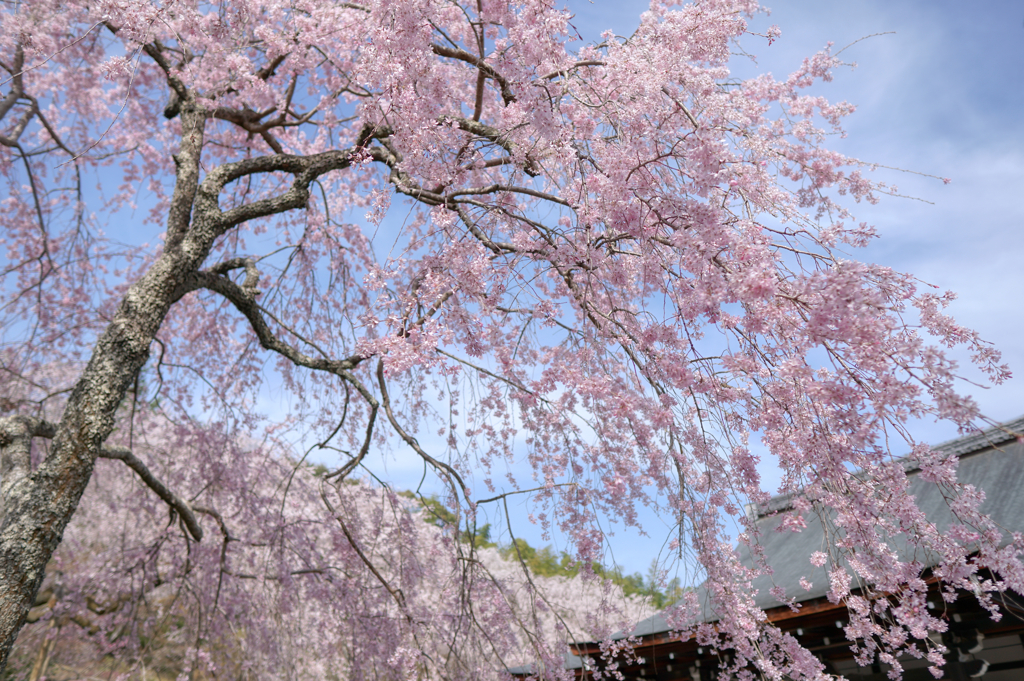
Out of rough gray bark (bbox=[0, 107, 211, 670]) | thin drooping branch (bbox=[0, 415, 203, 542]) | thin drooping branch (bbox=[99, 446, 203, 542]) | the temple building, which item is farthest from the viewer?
thin drooping branch (bbox=[99, 446, 203, 542])

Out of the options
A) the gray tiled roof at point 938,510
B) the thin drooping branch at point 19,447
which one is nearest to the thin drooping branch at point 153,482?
the thin drooping branch at point 19,447

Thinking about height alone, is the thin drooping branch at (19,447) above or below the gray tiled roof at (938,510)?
above

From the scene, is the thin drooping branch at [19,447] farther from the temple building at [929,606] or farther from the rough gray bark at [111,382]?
the temple building at [929,606]

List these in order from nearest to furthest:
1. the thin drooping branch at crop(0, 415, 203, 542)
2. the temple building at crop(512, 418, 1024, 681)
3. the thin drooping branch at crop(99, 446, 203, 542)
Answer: the thin drooping branch at crop(0, 415, 203, 542) → the temple building at crop(512, 418, 1024, 681) → the thin drooping branch at crop(99, 446, 203, 542)

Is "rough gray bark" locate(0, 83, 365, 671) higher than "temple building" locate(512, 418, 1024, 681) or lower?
higher

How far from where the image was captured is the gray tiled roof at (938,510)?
5051 millimetres

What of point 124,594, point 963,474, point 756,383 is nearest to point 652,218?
point 756,383

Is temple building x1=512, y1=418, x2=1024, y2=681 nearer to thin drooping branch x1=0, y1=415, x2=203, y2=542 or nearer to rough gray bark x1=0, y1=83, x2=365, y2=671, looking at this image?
rough gray bark x1=0, y1=83, x2=365, y2=671

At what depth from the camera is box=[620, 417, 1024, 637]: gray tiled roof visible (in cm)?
505

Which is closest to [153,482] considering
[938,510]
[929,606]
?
[929,606]

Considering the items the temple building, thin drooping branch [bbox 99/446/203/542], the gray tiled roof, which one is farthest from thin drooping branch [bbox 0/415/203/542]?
the gray tiled roof

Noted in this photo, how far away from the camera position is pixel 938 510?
5.97m

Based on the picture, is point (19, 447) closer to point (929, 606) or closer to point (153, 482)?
point (153, 482)

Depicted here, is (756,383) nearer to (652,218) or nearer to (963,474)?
(652,218)
